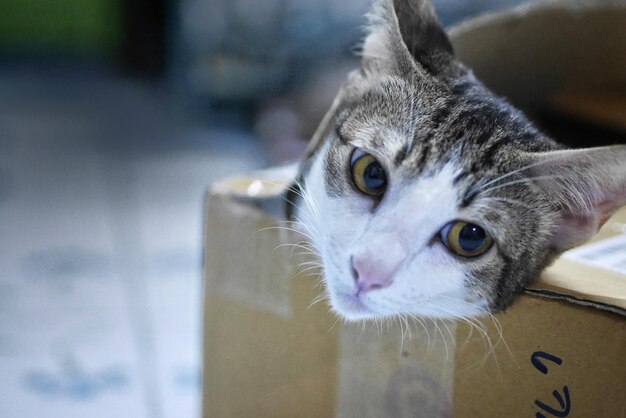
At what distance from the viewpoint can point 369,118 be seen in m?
0.71

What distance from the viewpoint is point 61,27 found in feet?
9.82

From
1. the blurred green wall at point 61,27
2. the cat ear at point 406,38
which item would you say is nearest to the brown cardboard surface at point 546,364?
the cat ear at point 406,38

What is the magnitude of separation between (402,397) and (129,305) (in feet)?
3.13

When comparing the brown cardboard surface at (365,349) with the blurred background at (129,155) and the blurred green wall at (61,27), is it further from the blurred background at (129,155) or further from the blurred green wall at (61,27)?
the blurred green wall at (61,27)

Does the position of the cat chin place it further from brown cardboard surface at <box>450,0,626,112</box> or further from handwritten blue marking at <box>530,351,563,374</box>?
brown cardboard surface at <box>450,0,626,112</box>

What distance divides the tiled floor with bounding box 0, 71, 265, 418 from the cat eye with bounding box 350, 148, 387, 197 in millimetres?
683

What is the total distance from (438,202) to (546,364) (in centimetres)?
17

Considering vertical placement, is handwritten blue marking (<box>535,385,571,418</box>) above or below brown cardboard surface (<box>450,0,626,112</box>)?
below

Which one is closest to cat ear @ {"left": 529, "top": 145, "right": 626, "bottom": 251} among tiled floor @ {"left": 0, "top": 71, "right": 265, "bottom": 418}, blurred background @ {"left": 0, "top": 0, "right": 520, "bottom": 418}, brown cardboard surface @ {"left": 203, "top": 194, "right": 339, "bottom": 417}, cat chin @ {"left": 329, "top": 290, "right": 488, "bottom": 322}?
cat chin @ {"left": 329, "top": 290, "right": 488, "bottom": 322}

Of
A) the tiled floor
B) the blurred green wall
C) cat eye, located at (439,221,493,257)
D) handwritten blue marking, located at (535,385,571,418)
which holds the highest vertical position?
the blurred green wall

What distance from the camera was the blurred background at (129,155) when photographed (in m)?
1.29

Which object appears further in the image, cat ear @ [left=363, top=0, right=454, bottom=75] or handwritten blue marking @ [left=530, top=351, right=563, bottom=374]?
cat ear @ [left=363, top=0, right=454, bottom=75]

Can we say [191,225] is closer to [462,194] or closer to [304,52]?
[304,52]

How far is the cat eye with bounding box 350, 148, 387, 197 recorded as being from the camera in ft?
2.21
